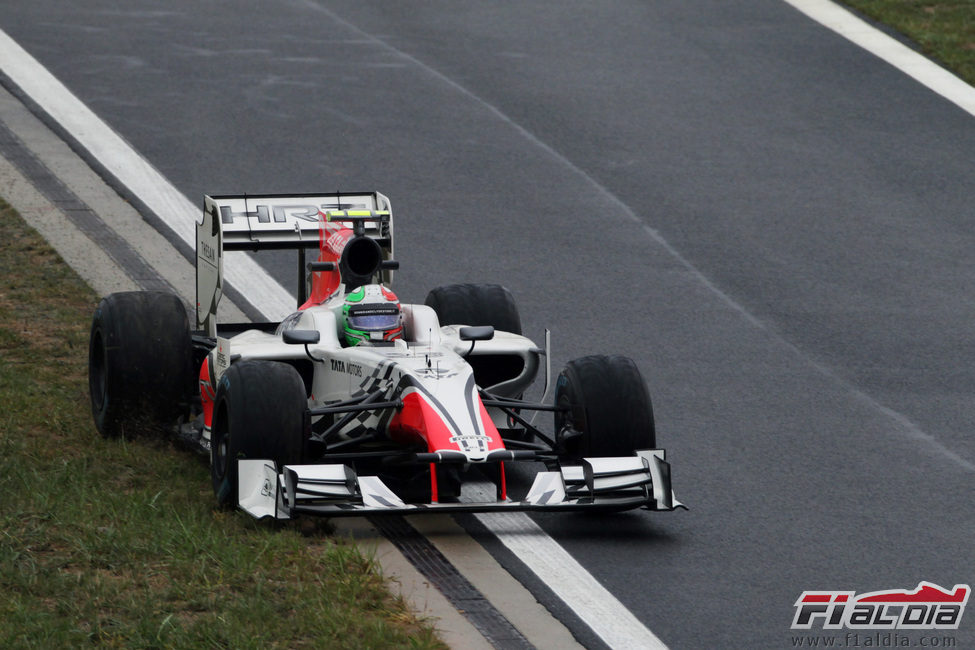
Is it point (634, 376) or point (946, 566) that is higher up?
point (634, 376)

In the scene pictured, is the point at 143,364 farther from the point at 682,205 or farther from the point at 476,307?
the point at 682,205

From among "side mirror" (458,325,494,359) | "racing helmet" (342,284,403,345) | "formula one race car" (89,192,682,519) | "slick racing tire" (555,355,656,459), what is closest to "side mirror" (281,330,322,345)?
"formula one race car" (89,192,682,519)

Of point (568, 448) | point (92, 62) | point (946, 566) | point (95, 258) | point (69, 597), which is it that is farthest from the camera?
point (92, 62)

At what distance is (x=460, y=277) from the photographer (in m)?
14.0

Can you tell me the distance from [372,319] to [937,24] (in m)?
14.5

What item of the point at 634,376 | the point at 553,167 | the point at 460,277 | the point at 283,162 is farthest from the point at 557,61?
the point at 634,376

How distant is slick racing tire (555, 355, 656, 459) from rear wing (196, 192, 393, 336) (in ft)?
6.15

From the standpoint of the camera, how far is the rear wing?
1070 centimetres

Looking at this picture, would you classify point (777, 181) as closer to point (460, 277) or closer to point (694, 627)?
point (460, 277)

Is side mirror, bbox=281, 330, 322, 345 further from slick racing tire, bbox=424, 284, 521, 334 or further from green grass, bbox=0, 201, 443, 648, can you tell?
slick racing tire, bbox=424, 284, 521, 334

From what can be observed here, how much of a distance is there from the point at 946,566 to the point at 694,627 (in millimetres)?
1665

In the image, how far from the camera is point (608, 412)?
9.24 m

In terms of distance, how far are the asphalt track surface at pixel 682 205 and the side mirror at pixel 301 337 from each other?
5.75 feet

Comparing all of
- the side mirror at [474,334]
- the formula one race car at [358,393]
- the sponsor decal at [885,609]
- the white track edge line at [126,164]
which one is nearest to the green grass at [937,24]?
the white track edge line at [126,164]
